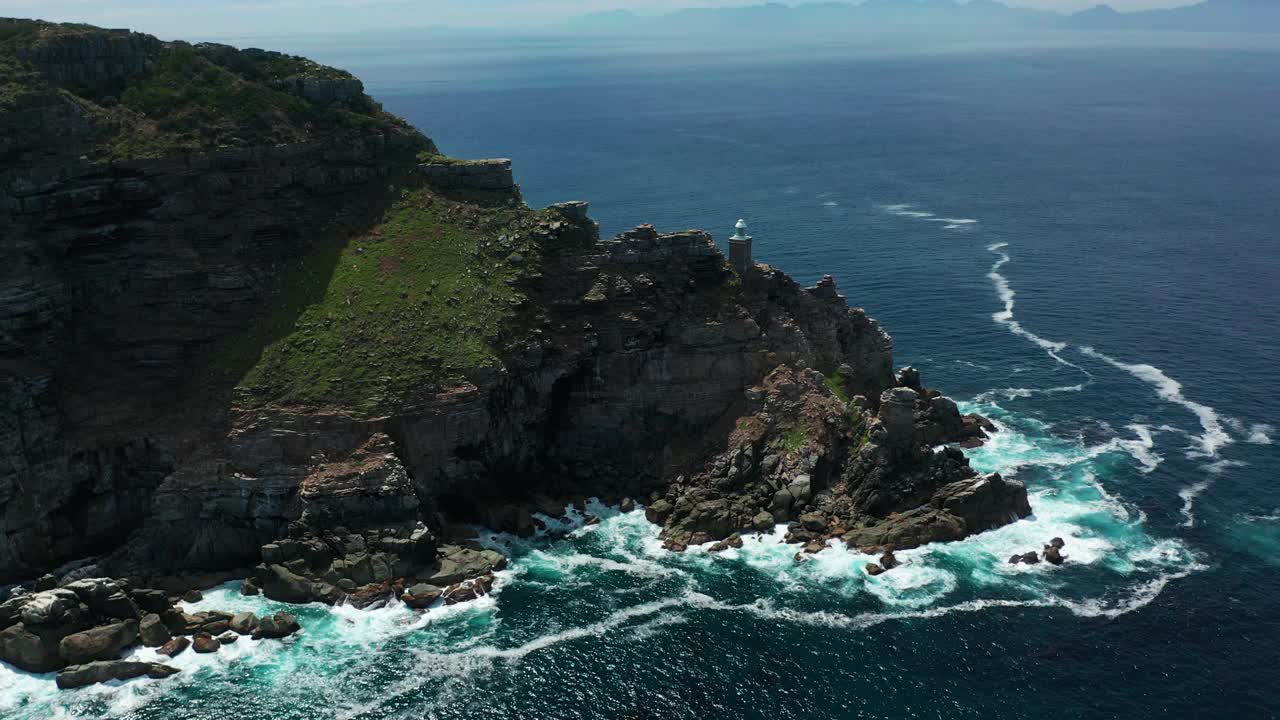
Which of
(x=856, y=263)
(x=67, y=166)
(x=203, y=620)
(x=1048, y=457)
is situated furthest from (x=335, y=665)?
(x=856, y=263)

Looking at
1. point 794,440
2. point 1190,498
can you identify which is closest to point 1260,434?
point 1190,498

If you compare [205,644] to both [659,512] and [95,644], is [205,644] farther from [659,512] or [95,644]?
[659,512]

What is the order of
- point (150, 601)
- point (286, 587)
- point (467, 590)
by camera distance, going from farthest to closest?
point (467, 590)
point (286, 587)
point (150, 601)

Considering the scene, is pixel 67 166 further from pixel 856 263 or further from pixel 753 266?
pixel 856 263

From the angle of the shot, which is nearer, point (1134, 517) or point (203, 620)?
point (203, 620)

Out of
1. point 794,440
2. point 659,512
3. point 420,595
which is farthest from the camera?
point 794,440

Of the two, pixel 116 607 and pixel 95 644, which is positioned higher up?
pixel 116 607

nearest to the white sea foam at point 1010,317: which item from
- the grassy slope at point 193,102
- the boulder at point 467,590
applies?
the boulder at point 467,590
